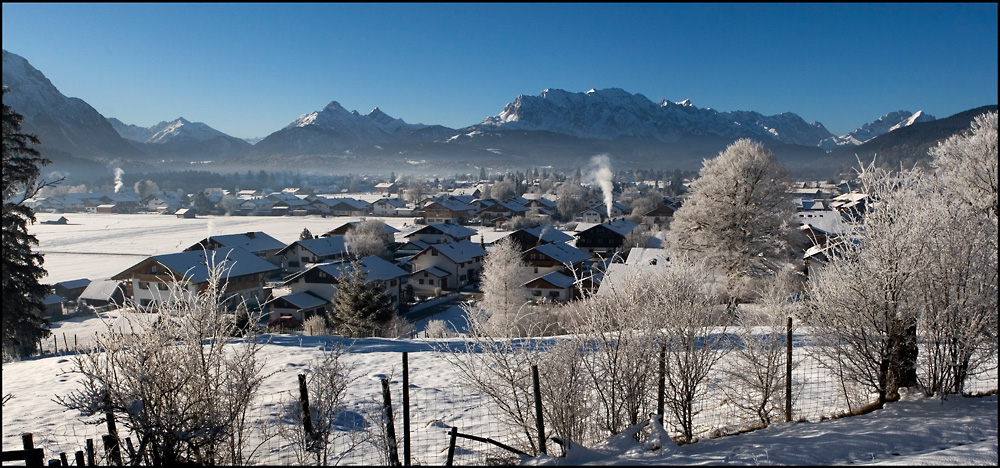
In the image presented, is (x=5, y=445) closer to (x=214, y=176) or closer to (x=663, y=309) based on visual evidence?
(x=663, y=309)

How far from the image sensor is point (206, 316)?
6.16 metres

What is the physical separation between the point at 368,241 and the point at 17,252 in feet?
111

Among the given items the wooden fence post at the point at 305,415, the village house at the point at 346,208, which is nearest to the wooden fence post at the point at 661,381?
the wooden fence post at the point at 305,415

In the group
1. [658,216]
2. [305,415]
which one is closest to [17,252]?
[305,415]

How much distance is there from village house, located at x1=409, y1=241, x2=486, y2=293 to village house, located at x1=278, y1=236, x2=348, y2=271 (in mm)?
8995

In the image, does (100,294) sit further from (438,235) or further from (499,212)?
(499,212)

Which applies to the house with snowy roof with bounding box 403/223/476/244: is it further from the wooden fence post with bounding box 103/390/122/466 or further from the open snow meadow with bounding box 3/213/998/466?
the wooden fence post with bounding box 103/390/122/466

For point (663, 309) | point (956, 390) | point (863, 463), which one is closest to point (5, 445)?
point (663, 309)

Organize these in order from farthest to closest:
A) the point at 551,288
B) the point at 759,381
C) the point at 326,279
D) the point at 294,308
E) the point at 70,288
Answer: the point at 70,288 → the point at 551,288 → the point at 326,279 → the point at 294,308 → the point at 759,381

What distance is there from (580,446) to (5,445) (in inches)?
343

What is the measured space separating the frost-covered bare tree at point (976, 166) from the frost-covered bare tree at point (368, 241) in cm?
4075

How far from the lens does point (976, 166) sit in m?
11.6

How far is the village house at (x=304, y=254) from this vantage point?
47.2 m

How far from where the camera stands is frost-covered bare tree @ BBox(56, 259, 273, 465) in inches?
220
